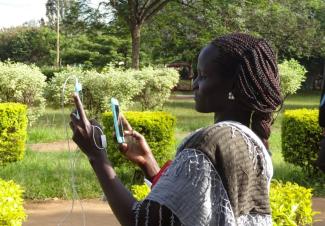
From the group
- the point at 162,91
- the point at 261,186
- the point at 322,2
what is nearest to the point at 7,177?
the point at 261,186

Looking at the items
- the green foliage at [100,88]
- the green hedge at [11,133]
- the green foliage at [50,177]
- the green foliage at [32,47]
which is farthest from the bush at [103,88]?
the green foliage at [32,47]

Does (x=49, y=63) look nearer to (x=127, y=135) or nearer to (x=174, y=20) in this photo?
(x=174, y=20)

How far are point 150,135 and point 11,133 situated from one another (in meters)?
2.20

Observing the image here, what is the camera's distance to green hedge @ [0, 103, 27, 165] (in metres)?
8.24

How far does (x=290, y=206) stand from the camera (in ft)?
11.6

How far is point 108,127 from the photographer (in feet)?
25.1

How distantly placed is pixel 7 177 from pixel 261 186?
6354 mm

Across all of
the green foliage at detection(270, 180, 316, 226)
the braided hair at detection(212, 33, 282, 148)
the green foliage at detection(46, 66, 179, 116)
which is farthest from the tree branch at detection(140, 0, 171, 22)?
the braided hair at detection(212, 33, 282, 148)

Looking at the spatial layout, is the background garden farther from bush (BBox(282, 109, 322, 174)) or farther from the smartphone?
the smartphone

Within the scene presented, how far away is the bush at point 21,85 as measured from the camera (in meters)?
10.9

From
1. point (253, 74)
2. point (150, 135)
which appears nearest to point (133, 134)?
point (253, 74)

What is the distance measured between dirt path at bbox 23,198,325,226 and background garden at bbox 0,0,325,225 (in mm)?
251

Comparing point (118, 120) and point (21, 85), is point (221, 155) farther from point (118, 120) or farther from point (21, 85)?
point (21, 85)

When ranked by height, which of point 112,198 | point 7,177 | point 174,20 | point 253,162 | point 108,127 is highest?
point 174,20
